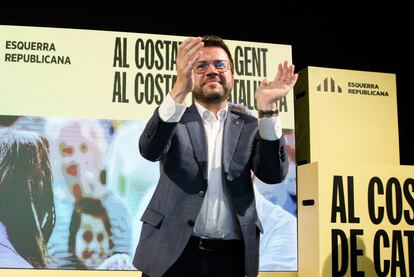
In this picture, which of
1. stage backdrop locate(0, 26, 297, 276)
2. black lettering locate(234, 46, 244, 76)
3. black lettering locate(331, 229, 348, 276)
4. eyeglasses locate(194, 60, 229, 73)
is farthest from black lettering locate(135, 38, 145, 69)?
eyeglasses locate(194, 60, 229, 73)

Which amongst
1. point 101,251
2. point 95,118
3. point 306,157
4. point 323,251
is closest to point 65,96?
point 95,118

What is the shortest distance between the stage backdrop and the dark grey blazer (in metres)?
1.30

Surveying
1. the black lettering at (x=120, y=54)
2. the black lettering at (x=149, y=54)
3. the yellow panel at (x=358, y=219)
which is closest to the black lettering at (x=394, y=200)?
the yellow panel at (x=358, y=219)

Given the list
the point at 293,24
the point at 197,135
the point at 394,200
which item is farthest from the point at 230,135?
the point at 293,24

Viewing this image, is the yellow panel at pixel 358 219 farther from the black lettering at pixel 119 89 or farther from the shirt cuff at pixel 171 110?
the shirt cuff at pixel 171 110

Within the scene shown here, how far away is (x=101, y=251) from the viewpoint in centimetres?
258

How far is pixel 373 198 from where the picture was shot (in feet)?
8.79

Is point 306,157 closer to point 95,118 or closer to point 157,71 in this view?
point 157,71

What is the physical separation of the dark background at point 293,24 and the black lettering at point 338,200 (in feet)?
1.79

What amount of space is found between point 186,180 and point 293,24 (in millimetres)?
2243

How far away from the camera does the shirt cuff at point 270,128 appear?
1.31 metres

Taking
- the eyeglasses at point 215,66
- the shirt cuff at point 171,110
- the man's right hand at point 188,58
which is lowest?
the shirt cuff at point 171,110

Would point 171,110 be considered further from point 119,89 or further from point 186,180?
point 119,89

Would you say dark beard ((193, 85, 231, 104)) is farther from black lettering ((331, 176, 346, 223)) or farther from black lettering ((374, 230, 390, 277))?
black lettering ((374, 230, 390, 277))
